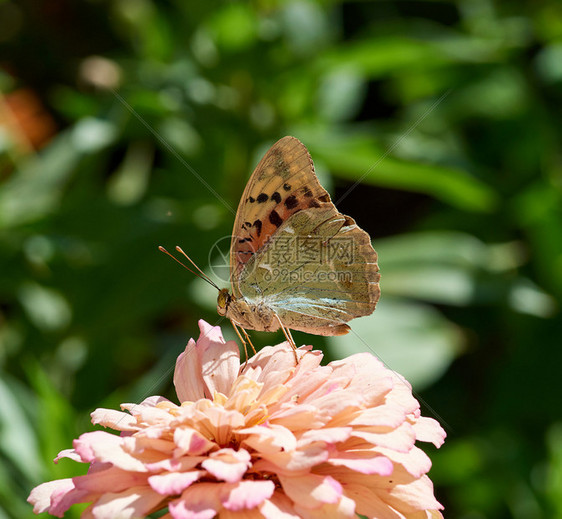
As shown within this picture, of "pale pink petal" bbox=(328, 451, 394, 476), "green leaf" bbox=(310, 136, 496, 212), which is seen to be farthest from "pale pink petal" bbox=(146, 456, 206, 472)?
"green leaf" bbox=(310, 136, 496, 212)

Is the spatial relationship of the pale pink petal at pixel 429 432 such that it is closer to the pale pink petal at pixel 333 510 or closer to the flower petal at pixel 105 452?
the pale pink petal at pixel 333 510


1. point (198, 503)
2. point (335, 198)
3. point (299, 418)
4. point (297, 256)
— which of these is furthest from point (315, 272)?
point (335, 198)

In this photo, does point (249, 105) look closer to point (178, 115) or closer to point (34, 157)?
point (178, 115)

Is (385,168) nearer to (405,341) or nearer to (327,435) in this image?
(405,341)

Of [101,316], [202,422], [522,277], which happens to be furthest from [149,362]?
[202,422]

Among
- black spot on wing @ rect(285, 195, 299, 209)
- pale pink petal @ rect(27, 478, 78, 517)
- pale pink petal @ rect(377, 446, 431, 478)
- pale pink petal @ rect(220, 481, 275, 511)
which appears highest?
black spot on wing @ rect(285, 195, 299, 209)

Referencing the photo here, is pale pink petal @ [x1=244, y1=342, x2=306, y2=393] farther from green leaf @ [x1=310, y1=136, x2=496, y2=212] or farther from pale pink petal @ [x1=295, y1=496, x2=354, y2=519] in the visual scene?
green leaf @ [x1=310, y1=136, x2=496, y2=212]

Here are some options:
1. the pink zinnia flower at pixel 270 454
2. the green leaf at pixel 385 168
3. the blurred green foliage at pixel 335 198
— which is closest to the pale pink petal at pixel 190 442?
the pink zinnia flower at pixel 270 454

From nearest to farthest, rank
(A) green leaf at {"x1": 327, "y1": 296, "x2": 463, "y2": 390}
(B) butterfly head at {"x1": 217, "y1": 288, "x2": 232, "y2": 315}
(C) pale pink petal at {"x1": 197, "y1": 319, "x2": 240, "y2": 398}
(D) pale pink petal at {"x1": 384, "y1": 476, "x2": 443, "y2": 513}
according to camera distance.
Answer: (D) pale pink petal at {"x1": 384, "y1": 476, "x2": 443, "y2": 513} < (C) pale pink petal at {"x1": 197, "y1": 319, "x2": 240, "y2": 398} < (B) butterfly head at {"x1": 217, "y1": 288, "x2": 232, "y2": 315} < (A) green leaf at {"x1": 327, "y1": 296, "x2": 463, "y2": 390}
